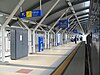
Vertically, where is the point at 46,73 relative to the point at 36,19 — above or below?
below

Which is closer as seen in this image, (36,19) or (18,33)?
(18,33)

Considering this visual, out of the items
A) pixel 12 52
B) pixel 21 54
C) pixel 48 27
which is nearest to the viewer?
pixel 12 52

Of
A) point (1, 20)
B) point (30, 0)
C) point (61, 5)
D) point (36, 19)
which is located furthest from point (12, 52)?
point (61, 5)

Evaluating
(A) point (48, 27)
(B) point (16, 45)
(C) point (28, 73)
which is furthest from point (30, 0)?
(A) point (48, 27)

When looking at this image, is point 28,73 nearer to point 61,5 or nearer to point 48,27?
point 61,5

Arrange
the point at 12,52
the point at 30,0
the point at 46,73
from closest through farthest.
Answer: the point at 46,73
the point at 12,52
the point at 30,0

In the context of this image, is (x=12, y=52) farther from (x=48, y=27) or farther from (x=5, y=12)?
(x=48, y=27)

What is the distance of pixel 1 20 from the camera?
420 inches

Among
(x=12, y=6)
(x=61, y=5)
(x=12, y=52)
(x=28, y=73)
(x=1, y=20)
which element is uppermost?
(x=61, y=5)

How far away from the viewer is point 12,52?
370 inches

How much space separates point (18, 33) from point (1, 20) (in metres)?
1.84

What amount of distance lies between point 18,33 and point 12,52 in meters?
1.32

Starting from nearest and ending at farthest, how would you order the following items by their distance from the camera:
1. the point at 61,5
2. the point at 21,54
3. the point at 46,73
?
1. the point at 46,73
2. the point at 21,54
3. the point at 61,5

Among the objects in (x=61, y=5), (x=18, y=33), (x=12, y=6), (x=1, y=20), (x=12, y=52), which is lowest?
(x=12, y=52)
